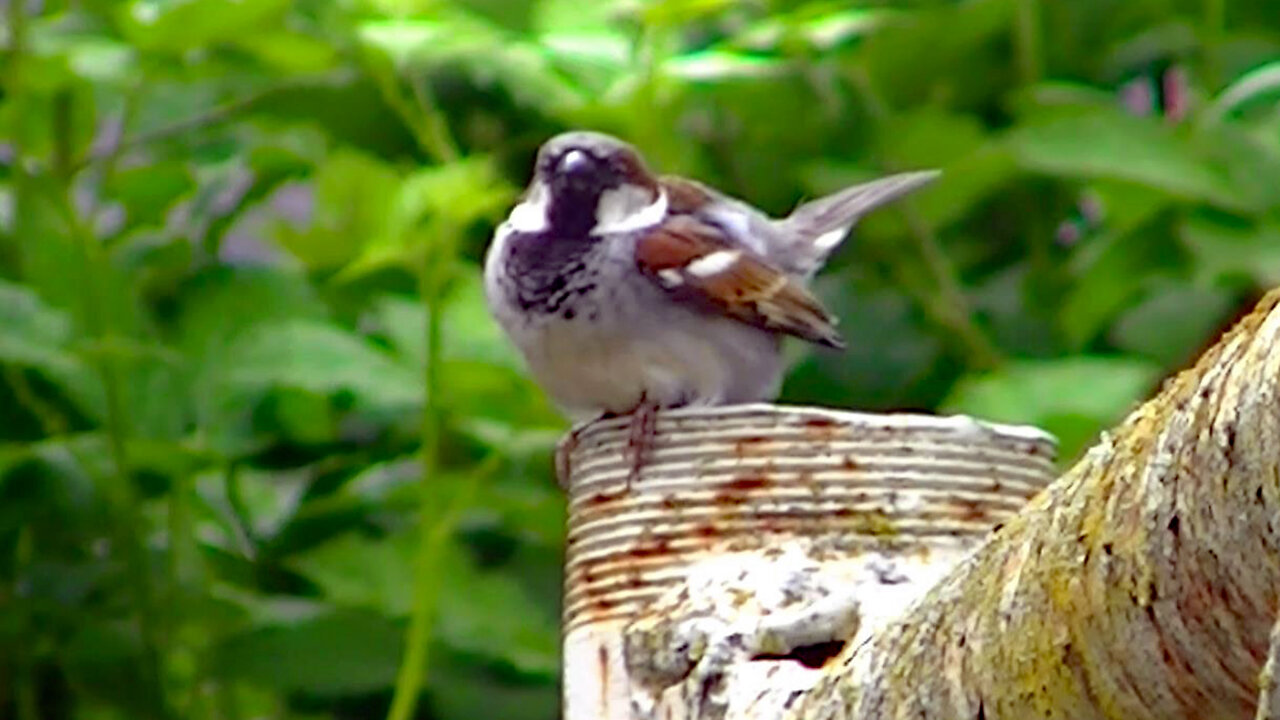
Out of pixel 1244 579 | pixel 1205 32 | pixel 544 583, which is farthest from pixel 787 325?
pixel 1244 579

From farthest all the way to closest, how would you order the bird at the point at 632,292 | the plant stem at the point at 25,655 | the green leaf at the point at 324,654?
the plant stem at the point at 25,655, the green leaf at the point at 324,654, the bird at the point at 632,292

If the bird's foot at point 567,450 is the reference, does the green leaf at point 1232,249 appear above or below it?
above

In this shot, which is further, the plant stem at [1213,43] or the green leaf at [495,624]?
the plant stem at [1213,43]

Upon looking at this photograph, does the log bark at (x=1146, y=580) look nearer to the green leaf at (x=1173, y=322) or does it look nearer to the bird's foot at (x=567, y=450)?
the bird's foot at (x=567, y=450)

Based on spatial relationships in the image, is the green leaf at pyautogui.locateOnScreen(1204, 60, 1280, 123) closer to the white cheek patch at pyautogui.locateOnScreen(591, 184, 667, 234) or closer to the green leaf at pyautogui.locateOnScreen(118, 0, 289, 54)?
the white cheek patch at pyautogui.locateOnScreen(591, 184, 667, 234)

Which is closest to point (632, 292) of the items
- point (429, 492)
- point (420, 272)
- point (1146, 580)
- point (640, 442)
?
point (420, 272)

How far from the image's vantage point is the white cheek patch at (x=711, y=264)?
7.02ft

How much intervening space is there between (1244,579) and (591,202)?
4.58 feet

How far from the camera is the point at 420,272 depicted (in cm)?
226

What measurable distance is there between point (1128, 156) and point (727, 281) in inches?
16.1

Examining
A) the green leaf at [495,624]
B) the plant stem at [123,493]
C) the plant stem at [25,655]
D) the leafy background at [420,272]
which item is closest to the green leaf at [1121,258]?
A: the leafy background at [420,272]

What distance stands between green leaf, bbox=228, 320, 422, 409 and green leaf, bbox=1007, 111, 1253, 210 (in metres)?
0.58

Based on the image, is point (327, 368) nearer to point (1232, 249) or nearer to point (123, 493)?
point (123, 493)

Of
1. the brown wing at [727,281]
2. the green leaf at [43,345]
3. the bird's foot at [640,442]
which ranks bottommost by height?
the bird's foot at [640,442]
